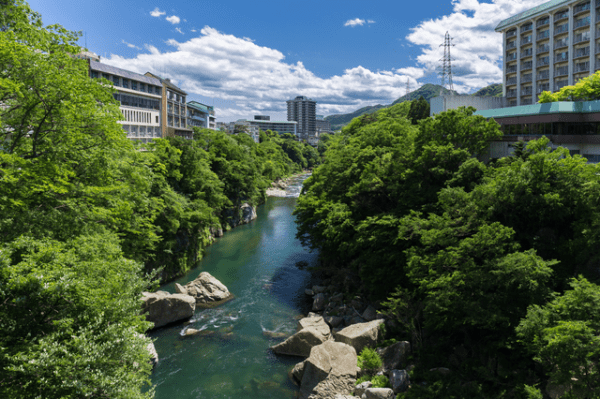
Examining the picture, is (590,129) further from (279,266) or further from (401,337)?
(279,266)

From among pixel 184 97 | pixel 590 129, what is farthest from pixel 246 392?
pixel 184 97

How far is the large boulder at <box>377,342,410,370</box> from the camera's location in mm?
18125

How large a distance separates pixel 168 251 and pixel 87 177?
1395 cm

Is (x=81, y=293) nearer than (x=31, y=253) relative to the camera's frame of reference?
Yes

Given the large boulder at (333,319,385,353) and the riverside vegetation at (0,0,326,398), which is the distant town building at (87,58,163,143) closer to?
the riverside vegetation at (0,0,326,398)

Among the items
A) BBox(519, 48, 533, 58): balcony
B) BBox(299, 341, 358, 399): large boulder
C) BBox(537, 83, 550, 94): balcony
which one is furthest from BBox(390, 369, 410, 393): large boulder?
BBox(519, 48, 533, 58): balcony

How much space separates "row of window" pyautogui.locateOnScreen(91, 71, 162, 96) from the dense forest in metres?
38.1

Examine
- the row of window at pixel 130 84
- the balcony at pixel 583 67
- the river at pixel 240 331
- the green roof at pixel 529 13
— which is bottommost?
the river at pixel 240 331

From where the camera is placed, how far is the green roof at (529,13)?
177 ft

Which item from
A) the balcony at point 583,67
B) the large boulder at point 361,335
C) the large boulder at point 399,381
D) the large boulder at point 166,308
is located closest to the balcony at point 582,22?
the balcony at point 583,67

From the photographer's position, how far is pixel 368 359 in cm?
1830

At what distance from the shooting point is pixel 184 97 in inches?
2854

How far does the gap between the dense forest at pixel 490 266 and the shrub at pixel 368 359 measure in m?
1.71

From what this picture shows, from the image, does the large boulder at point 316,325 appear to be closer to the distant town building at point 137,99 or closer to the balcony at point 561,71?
the distant town building at point 137,99
